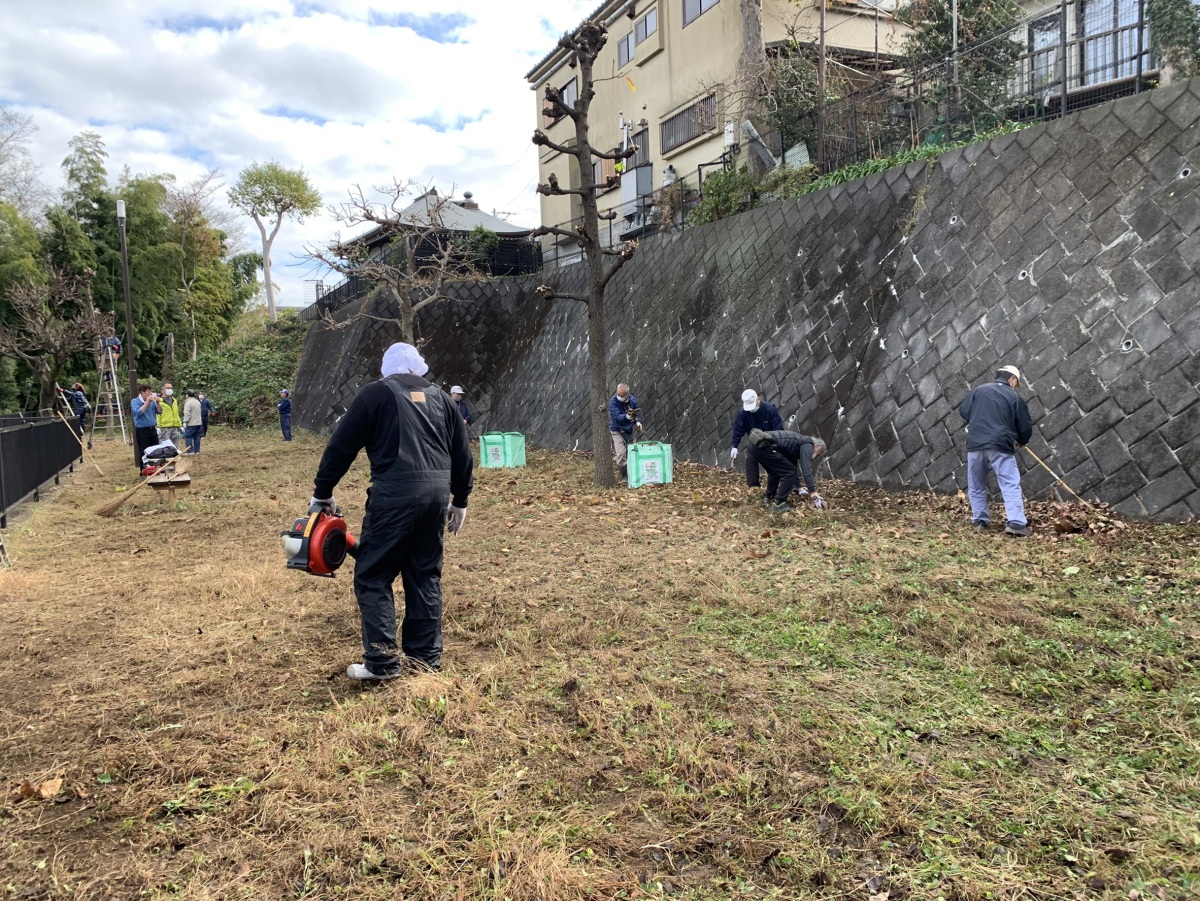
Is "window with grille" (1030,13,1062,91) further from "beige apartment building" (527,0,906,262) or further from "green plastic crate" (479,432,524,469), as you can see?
"green plastic crate" (479,432,524,469)

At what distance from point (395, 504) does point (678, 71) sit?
19.3 metres

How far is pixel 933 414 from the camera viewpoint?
888 centimetres

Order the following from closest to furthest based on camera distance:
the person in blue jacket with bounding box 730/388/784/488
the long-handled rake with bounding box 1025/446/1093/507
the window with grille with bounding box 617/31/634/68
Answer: the long-handled rake with bounding box 1025/446/1093/507 → the person in blue jacket with bounding box 730/388/784/488 → the window with grille with bounding box 617/31/634/68

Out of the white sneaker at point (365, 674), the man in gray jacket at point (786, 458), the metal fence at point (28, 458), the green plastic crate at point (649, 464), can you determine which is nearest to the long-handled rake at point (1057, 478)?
the man in gray jacket at point (786, 458)

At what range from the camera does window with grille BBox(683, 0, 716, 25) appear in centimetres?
1816

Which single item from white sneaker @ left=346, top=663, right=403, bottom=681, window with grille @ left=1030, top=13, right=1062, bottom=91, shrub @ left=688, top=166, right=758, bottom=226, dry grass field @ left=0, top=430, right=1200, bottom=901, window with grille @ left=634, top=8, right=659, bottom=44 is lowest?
dry grass field @ left=0, top=430, right=1200, bottom=901

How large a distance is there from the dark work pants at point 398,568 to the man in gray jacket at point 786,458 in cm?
520

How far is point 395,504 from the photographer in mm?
3857

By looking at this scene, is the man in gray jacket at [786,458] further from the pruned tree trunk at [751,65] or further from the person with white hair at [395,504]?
the pruned tree trunk at [751,65]

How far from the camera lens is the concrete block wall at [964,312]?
7.10m

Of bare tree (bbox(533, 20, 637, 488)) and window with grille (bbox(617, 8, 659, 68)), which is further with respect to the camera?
window with grille (bbox(617, 8, 659, 68))

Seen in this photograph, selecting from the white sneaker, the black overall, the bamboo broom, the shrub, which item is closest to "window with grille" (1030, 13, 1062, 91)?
the shrub

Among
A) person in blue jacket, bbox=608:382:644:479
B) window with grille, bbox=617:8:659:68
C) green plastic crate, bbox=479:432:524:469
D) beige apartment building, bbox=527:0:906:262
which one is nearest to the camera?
person in blue jacket, bbox=608:382:644:479

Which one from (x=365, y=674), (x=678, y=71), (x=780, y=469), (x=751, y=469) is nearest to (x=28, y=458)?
(x=365, y=674)
